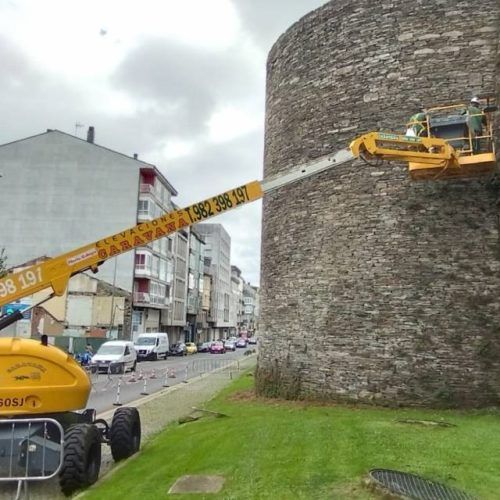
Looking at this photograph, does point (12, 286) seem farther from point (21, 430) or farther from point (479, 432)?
point (479, 432)

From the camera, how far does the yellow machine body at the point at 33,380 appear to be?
9.27 meters

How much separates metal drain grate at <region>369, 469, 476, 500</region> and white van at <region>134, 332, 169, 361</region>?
132ft

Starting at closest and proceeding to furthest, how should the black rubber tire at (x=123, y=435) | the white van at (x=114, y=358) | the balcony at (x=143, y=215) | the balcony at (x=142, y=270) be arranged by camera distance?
1. the black rubber tire at (x=123, y=435)
2. the white van at (x=114, y=358)
3. the balcony at (x=143, y=215)
4. the balcony at (x=142, y=270)

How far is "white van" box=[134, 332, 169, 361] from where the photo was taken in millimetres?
47344

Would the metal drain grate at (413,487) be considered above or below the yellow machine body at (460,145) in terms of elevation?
below

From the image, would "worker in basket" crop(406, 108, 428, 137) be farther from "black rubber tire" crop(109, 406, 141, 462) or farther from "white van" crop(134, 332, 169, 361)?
"white van" crop(134, 332, 169, 361)

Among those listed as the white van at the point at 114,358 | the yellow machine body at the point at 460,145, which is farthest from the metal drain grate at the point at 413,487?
the white van at the point at 114,358

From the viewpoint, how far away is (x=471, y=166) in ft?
44.1

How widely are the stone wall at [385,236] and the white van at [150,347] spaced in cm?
3159

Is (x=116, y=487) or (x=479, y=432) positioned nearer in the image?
(x=116, y=487)

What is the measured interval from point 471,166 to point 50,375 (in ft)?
31.3

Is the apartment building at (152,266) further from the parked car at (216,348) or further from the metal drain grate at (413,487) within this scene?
the metal drain grate at (413,487)

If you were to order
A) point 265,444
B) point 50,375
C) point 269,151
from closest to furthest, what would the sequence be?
point 50,375 < point 265,444 < point 269,151

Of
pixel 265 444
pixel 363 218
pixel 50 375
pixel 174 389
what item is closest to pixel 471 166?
pixel 363 218
